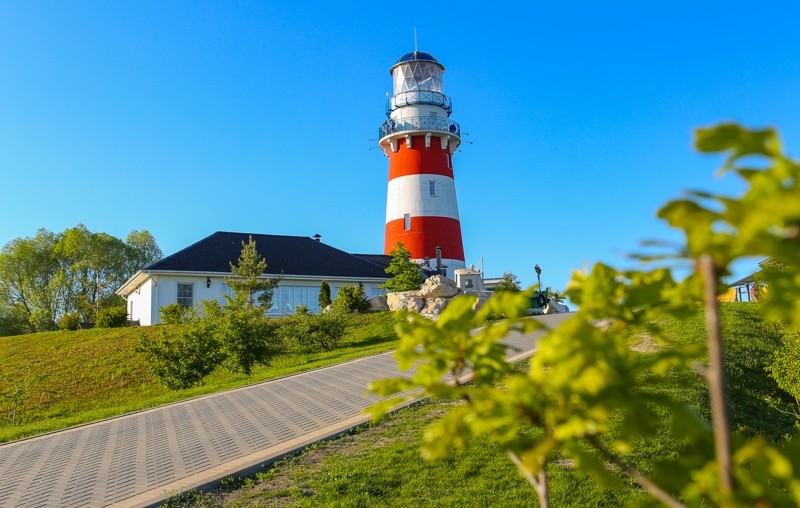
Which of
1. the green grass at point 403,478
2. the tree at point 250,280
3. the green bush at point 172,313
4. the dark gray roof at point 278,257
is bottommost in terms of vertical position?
the green grass at point 403,478

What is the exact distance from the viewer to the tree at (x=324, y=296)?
31.9 m

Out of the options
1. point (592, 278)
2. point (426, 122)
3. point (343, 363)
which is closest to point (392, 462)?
point (592, 278)

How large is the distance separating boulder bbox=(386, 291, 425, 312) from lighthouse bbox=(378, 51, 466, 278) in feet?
23.5

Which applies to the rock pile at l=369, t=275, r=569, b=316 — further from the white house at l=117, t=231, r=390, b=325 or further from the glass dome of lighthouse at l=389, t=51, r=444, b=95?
the glass dome of lighthouse at l=389, t=51, r=444, b=95

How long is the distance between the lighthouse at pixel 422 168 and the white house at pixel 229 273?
314 centimetres

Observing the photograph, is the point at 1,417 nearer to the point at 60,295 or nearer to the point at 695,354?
the point at 695,354

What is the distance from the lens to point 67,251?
168 ft

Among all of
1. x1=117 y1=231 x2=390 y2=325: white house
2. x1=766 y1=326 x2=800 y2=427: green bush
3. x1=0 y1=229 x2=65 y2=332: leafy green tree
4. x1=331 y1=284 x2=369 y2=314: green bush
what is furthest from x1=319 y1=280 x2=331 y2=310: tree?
x1=0 y1=229 x2=65 y2=332: leafy green tree

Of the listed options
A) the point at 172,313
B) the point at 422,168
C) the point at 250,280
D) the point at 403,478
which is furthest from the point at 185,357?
the point at 422,168

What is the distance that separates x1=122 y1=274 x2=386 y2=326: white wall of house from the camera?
3070cm

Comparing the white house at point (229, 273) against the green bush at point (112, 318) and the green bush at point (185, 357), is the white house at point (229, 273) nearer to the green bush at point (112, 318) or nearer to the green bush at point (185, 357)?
the green bush at point (112, 318)

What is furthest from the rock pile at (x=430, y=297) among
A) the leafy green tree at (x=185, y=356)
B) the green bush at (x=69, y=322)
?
the green bush at (x=69, y=322)

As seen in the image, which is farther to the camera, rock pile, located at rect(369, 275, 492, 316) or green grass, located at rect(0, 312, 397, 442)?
rock pile, located at rect(369, 275, 492, 316)

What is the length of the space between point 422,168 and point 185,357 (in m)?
22.1
